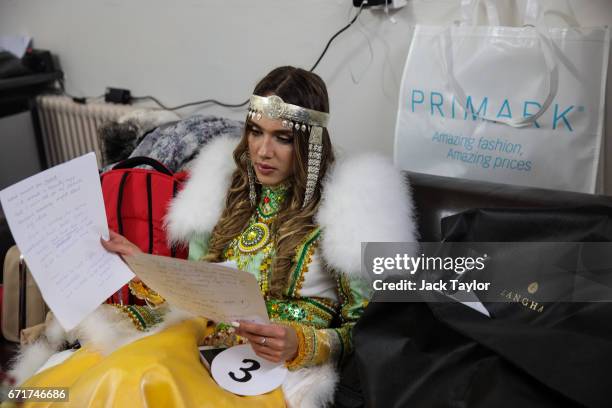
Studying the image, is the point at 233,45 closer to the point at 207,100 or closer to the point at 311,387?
the point at 207,100

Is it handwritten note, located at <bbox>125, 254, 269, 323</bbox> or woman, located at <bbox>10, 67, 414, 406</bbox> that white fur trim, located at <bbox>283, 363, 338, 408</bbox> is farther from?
handwritten note, located at <bbox>125, 254, 269, 323</bbox>

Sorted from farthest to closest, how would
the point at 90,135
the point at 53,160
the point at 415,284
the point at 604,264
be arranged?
the point at 53,160 < the point at 90,135 < the point at 415,284 < the point at 604,264

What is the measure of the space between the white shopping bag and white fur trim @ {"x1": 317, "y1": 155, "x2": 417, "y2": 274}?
31cm

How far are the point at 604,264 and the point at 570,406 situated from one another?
9.6 inches

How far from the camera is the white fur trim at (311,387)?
35.2 inches

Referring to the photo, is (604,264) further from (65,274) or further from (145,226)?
(145,226)

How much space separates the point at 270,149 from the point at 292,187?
13cm

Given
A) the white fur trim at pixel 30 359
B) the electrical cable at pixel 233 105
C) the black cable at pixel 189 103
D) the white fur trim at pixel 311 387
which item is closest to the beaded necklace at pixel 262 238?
the white fur trim at pixel 311 387

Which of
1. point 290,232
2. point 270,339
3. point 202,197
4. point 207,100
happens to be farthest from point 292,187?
point 207,100

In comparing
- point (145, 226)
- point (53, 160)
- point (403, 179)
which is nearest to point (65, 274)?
point (145, 226)

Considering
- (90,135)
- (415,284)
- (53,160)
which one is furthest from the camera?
(53,160)

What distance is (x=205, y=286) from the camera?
74 centimetres

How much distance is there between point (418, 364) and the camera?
779 millimetres

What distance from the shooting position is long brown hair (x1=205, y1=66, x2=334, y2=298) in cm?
106
